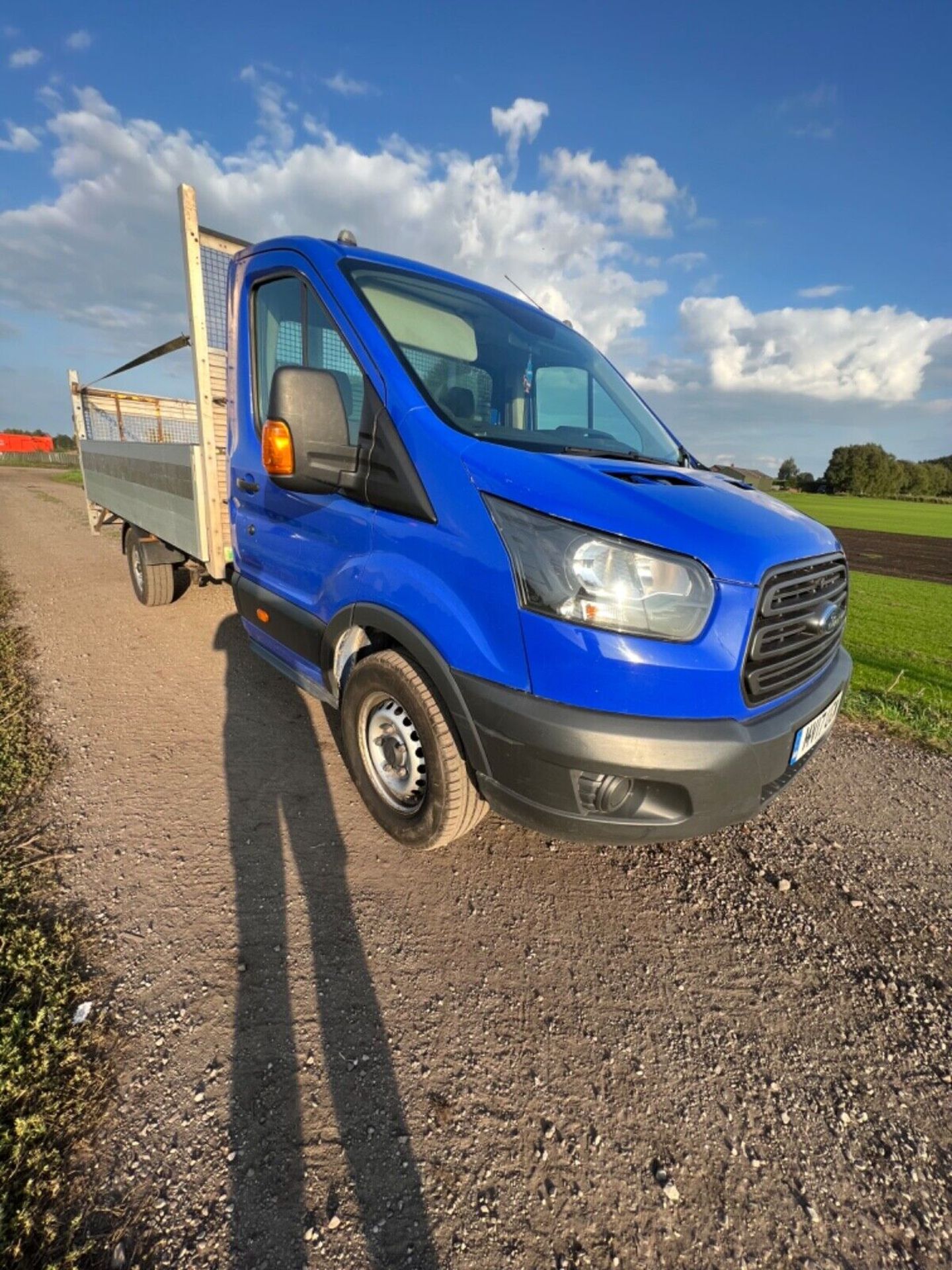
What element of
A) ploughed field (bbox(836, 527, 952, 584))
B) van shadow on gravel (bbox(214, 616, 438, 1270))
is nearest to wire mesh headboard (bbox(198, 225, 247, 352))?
van shadow on gravel (bbox(214, 616, 438, 1270))

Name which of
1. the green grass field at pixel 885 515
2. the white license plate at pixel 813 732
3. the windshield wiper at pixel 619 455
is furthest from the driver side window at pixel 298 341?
the green grass field at pixel 885 515

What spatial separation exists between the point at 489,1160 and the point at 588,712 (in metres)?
1.20

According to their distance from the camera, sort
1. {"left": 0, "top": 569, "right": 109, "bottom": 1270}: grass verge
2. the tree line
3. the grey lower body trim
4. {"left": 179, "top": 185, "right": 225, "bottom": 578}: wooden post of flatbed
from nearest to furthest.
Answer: {"left": 0, "top": 569, "right": 109, "bottom": 1270}: grass verge → the grey lower body trim → {"left": 179, "top": 185, "right": 225, "bottom": 578}: wooden post of flatbed → the tree line

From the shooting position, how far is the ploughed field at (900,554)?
2084cm

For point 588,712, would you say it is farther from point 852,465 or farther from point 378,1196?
point 852,465

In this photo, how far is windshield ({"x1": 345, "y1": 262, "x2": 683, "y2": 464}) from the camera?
2.44 meters

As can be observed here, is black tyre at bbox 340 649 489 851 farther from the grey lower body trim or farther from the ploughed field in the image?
the ploughed field

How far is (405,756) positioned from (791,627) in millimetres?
1575

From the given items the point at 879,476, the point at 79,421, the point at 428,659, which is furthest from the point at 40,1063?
the point at 879,476

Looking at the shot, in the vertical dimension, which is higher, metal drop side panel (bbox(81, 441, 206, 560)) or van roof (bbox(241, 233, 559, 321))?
van roof (bbox(241, 233, 559, 321))

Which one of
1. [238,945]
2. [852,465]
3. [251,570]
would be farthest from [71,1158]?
[852,465]

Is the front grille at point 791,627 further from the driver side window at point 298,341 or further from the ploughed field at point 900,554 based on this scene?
the ploughed field at point 900,554

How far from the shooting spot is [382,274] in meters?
2.66

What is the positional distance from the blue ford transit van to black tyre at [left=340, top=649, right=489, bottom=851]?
0.04ft
